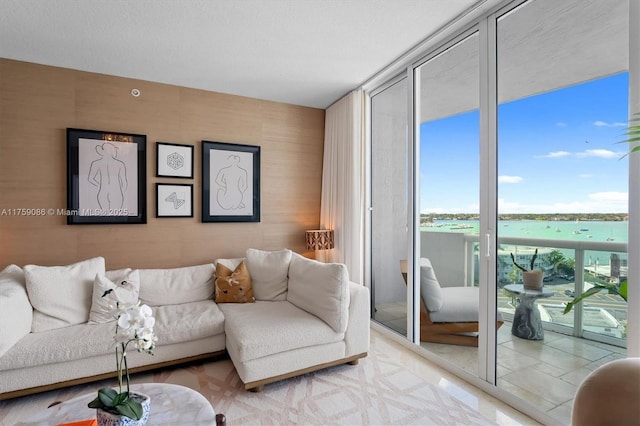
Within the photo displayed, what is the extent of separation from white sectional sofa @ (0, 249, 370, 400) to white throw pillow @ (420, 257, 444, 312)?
1.96 feet

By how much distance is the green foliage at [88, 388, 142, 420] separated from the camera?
1.27 metres

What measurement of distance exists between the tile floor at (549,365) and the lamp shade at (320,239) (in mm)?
1941

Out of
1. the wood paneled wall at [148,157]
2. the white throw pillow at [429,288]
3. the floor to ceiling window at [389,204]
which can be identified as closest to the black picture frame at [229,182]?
the wood paneled wall at [148,157]

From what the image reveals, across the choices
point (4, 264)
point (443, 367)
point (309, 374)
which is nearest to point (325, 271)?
point (309, 374)

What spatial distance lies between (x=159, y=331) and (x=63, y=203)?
64.3 inches

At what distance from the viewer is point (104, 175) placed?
308cm

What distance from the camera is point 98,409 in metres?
1.29

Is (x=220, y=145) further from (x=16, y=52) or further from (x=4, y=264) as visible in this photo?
(x=4, y=264)

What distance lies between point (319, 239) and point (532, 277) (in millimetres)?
2215

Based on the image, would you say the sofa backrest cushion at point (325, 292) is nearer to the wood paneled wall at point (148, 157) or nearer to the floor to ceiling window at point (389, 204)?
the floor to ceiling window at point (389, 204)

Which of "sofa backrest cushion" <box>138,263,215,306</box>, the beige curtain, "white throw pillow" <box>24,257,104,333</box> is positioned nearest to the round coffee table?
the beige curtain

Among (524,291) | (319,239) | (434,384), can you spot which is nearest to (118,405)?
(434,384)

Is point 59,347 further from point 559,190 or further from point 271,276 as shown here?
point 559,190

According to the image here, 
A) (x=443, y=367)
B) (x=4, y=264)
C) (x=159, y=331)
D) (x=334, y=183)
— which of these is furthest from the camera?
(x=334, y=183)
